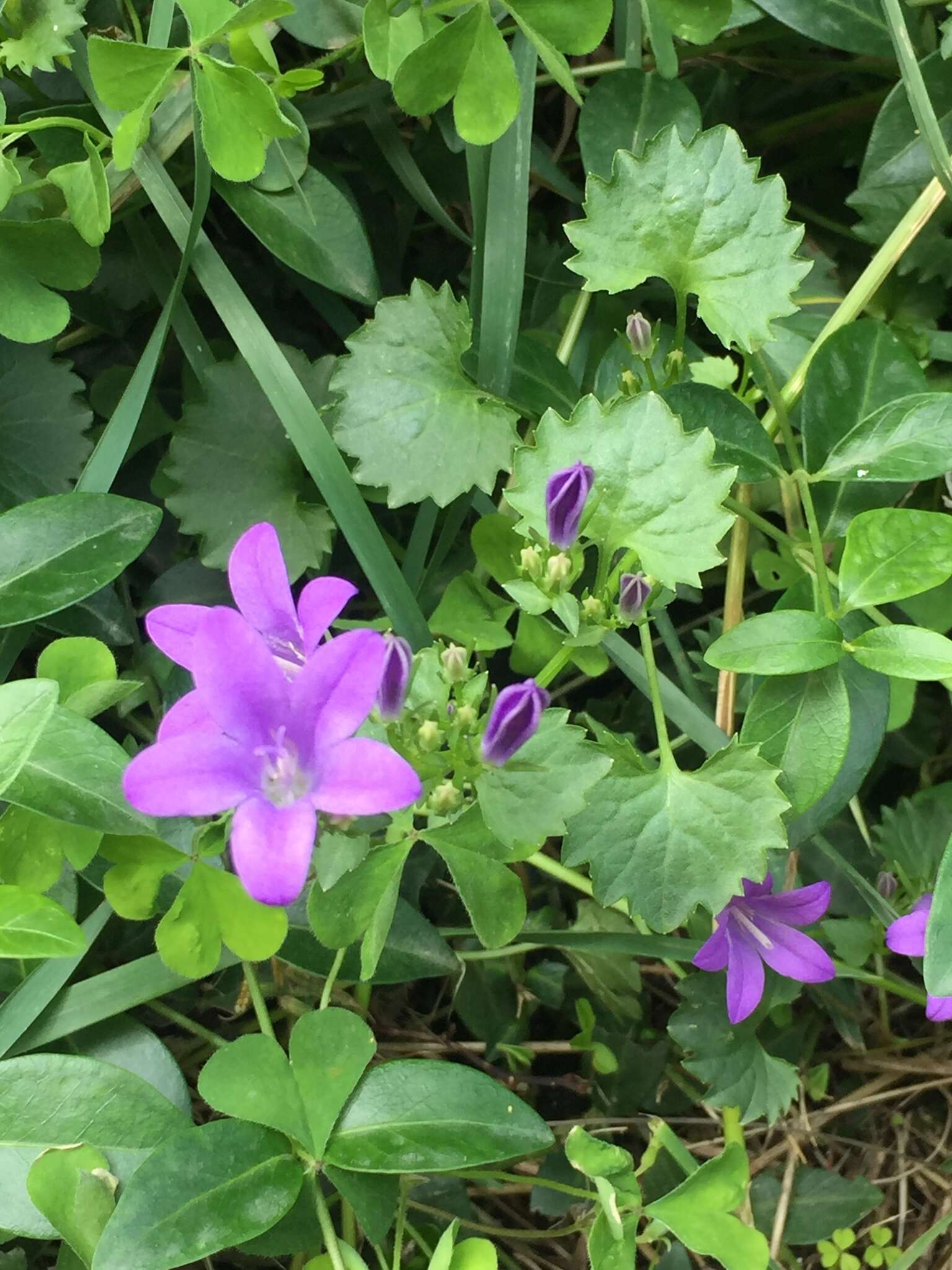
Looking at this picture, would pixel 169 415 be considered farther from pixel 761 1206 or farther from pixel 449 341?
pixel 761 1206

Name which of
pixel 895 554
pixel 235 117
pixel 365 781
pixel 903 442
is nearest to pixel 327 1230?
pixel 365 781

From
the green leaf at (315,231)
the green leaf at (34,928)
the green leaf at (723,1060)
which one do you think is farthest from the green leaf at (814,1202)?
the green leaf at (315,231)

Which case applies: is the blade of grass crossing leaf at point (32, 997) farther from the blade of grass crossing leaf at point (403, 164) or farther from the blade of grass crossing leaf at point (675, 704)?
the blade of grass crossing leaf at point (403, 164)

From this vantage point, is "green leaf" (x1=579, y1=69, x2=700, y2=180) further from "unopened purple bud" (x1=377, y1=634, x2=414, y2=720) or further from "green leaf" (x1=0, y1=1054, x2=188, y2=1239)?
"green leaf" (x1=0, y1=1054, x2=188, y2=1239)

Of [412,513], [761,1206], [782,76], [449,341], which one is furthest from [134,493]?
[761,1206]

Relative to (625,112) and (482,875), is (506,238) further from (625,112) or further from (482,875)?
(482,875)

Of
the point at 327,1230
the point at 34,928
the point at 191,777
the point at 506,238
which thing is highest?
the point at 506,238
